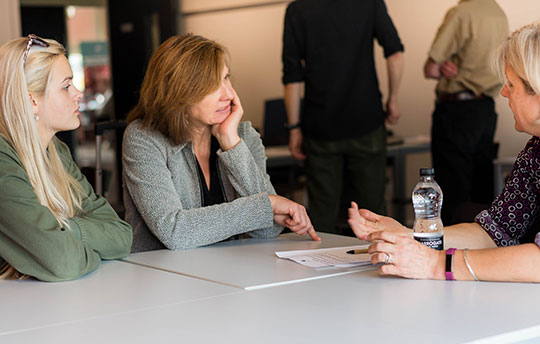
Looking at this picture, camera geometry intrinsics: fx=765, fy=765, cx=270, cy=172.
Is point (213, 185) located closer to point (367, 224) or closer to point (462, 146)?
point (367, 224)

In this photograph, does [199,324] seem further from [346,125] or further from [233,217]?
[346,125]

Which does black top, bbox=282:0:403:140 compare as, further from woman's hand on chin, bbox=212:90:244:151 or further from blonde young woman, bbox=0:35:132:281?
blonde young woman, bbox=0:35:132:281

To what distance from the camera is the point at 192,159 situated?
2535mm

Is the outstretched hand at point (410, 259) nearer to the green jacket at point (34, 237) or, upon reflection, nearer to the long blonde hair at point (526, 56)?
the long blonde hair at point (526, 56)

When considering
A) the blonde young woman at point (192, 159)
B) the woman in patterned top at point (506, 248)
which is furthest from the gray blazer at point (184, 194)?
the woman in patterned top at point (506, 248)

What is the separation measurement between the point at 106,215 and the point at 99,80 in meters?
11.8

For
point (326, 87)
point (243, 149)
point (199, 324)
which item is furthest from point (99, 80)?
point (199, 324)

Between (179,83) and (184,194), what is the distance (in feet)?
1.18

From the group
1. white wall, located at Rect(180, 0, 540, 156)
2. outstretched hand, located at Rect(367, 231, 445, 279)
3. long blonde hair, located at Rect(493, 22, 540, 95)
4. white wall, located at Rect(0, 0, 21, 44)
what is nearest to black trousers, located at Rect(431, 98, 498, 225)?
white wall, located at Rect(180, 0, 540, 156)

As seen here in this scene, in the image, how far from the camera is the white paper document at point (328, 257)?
6.39 feet

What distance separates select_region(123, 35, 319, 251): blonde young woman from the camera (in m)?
2.35

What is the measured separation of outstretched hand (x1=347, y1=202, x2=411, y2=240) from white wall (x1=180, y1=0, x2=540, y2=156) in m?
3.37

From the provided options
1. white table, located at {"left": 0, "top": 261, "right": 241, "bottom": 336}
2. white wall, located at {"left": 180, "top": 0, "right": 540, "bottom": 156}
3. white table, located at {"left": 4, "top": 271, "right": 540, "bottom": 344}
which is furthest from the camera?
white wall, located at {"left": 180, "top": 0, "right": 540, "bottom": 156}

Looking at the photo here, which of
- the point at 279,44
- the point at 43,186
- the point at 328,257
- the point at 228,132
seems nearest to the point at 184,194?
the point at 228,132
